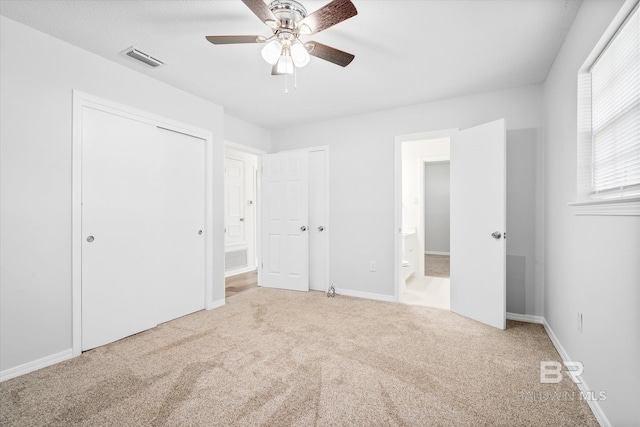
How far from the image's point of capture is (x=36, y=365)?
A: 6.72 feet

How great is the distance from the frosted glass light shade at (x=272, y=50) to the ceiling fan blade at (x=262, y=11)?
0.11 metres

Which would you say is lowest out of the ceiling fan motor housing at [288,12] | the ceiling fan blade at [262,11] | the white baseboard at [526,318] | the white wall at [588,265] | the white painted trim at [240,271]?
the white painted trim at [240,271]

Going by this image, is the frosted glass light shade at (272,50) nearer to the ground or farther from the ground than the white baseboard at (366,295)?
farther from the ground

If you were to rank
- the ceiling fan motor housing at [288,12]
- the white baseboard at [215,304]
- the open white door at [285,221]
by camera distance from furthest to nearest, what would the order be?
1. the open white door at [285,221]
2. the white baseboard at [215,304]
3. the ceiling fan motor housing at [288,12]

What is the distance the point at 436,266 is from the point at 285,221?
3683 millimetres

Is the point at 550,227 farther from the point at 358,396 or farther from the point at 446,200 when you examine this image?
the point at 446,200

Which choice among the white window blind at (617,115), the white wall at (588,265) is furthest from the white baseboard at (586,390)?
the white window blind at (617,115)

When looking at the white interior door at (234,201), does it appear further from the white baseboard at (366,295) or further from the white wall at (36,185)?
the white wall at (36,185)

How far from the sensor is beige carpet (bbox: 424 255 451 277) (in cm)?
530

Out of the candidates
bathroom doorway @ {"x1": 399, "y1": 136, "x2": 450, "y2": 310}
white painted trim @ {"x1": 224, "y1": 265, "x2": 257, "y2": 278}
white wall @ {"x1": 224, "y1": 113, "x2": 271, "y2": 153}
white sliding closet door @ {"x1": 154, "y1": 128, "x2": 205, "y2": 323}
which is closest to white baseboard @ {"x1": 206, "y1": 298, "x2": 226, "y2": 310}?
white sliding closet door @ {"x1": 154, "y1": 128, "x2": 205, "y2": 323}

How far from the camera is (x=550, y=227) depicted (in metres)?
2.62

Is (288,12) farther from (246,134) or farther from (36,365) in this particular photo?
(36,365)

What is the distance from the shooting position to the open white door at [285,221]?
4137mm

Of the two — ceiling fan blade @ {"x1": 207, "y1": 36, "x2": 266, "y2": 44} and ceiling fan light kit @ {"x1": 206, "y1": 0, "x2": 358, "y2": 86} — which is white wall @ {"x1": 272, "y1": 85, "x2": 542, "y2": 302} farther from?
ceiling fan blade @ {"x1": 207, "y1": 36, "x2": 266, "y2": 44}
